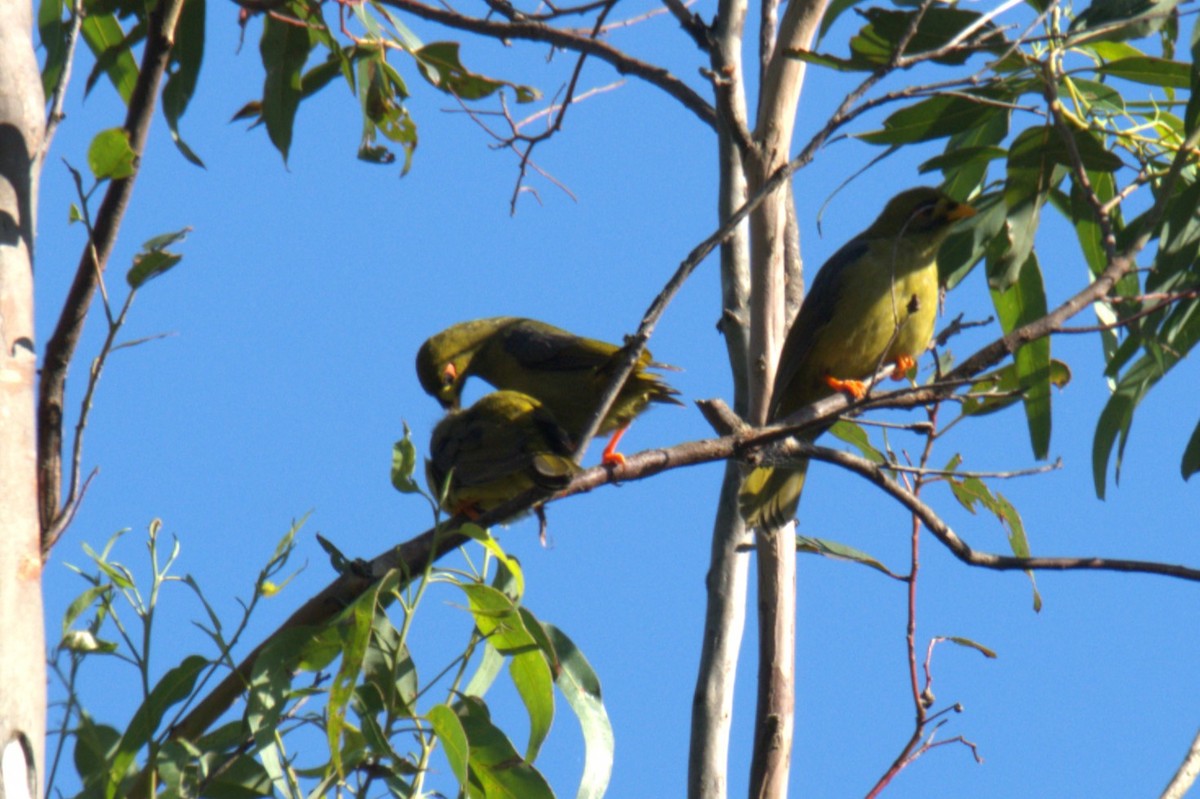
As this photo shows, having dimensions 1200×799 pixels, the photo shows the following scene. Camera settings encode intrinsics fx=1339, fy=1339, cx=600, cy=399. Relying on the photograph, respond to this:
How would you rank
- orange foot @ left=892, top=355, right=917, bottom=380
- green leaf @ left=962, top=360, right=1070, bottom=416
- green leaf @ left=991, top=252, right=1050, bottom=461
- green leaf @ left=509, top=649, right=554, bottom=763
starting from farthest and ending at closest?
orange foot @ left=892, top=355, right=917, bottom=380
green leaf @ left=991, top=252, right=1050, bottom=461
green leaf @ left=962, top=360, right=1070, bottom=416
green leaf @ left=509, top=649, right=554, bottom=763

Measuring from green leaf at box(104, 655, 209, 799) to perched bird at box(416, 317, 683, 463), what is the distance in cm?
238

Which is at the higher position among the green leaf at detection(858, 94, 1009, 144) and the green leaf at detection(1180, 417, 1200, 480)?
the green leaf at detection(858, 94, 1009, 144)

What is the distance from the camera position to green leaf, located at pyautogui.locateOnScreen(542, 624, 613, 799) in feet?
8.72

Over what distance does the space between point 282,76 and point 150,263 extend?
1.97 m

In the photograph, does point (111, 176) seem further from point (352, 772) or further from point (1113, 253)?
point (1113, 253)

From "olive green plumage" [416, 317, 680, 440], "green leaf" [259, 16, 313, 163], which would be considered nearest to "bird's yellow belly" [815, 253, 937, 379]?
"olive green plumage" [416, 317, 680, 440]

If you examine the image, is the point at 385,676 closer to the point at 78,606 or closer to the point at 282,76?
the point at 78,606

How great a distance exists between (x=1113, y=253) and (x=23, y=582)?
2.29 meters

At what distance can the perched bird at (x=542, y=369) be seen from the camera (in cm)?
568

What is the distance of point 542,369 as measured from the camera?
257 inches

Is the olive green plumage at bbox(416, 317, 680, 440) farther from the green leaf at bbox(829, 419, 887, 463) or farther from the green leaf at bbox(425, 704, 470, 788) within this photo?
the green leaf at bbox(425, 704, 470, 788)

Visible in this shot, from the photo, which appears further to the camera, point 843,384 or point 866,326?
point 866,326

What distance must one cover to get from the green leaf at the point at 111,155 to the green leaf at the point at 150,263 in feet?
0.50

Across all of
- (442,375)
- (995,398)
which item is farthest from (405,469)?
(442,375)
